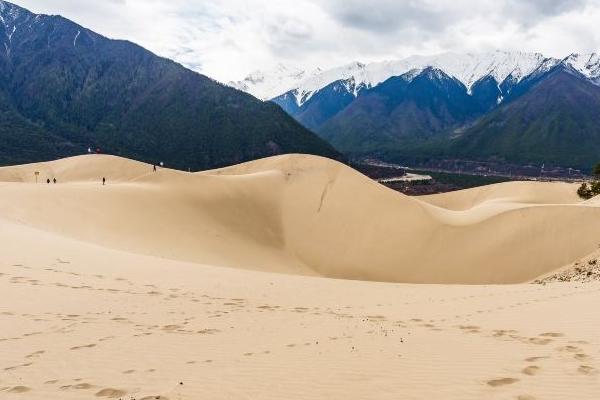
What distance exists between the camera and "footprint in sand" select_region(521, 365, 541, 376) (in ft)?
20.2

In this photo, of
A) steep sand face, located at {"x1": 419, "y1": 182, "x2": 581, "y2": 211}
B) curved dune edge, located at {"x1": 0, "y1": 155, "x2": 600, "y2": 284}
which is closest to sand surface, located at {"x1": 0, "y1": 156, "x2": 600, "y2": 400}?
curved dune edge, located at {"x1": 0, "y1": 155, "x2": 600, "y2": 284}

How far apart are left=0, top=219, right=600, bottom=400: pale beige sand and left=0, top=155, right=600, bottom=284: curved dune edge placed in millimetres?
13050

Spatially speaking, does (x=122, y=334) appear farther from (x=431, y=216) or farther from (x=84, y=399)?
(x=431, y=216)

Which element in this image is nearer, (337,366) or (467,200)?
(337,366)

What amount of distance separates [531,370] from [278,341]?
378 cm

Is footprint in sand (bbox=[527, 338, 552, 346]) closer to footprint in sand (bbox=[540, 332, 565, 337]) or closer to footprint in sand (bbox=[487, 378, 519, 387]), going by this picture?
footprint in sand (bbox=[540, 332, 565, 337])

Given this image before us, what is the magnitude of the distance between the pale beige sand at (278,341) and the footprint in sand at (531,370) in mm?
12

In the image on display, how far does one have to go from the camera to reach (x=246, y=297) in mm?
12922

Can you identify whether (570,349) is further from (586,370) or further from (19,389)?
(19,389)

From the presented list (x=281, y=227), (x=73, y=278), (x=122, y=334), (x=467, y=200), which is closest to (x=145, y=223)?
(x=281, y=227)

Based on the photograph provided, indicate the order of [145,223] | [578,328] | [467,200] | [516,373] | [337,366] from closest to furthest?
1. [516,373]
2. [337,366]
3. [578,328]
4. [145,223]
5. [467,200]

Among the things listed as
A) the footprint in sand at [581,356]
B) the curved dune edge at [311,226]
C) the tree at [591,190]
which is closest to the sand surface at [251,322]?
the footprint in sand at [581,356]

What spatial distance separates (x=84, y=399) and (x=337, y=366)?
124 inches

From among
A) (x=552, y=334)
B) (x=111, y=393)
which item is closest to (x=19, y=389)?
(x=111, y=393)
